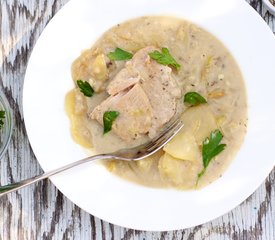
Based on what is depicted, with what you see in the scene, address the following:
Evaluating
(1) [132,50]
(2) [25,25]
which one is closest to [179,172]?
(1) [132,50]

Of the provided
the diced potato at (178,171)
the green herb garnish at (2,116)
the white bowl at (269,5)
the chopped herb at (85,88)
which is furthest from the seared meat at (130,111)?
the white bowl at (269,5)

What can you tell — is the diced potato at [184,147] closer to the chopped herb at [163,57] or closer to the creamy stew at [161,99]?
the creamy stew at [161,99]

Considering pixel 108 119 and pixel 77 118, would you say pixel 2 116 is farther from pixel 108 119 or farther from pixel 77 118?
pixel 108 119

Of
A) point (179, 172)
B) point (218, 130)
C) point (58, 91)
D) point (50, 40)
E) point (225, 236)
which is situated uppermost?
point (50, 40)

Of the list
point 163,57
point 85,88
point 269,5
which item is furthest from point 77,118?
point 269,5

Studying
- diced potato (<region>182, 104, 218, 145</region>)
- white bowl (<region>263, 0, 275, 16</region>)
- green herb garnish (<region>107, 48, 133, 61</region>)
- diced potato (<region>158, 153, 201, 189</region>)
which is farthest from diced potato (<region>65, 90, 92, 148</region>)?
white bowl (<region>263, 0, 275, 16</region>)

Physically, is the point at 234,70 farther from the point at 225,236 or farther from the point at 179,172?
the point at 225,236
